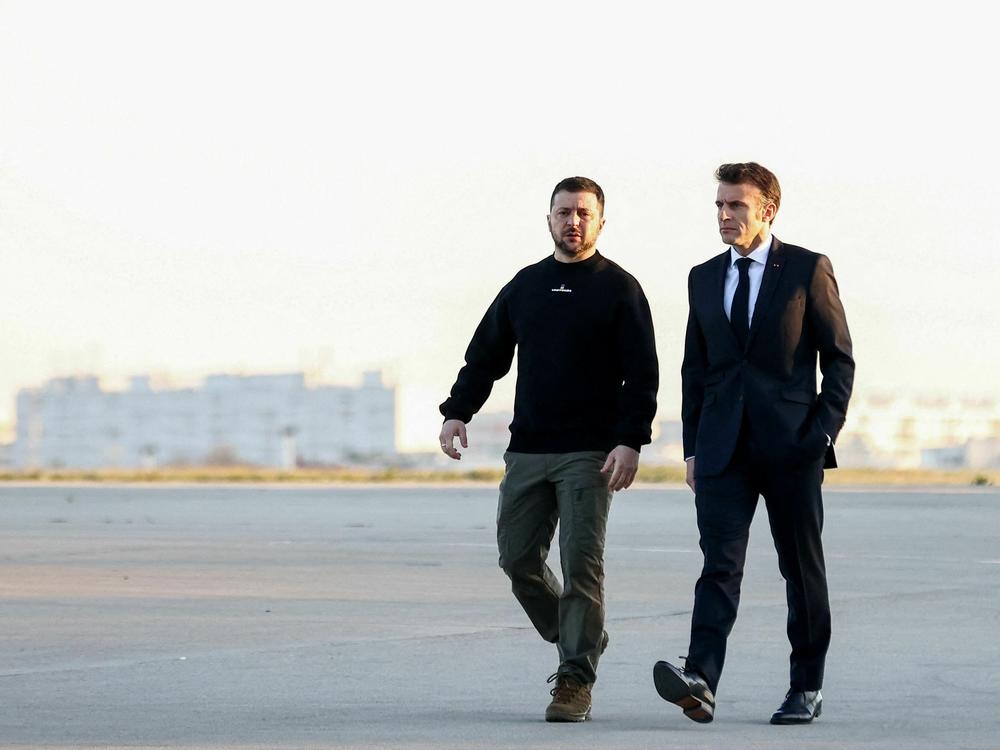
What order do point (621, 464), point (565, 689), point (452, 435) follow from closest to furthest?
1. point (565, 689)
2. point (621, 464)
3. point (452, 435)

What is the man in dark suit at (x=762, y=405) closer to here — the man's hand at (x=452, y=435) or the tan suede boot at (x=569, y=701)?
the tan suede boot at (x=569, y=701)

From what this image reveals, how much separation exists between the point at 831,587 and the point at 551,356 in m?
7.02

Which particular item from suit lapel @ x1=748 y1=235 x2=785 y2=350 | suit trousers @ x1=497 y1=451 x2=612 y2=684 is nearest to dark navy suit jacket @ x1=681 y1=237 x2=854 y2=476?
suit lapel @ x1=748 y1=235 x2=785 y2=350

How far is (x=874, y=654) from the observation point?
32.9ft

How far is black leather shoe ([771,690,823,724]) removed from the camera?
7.52 metres

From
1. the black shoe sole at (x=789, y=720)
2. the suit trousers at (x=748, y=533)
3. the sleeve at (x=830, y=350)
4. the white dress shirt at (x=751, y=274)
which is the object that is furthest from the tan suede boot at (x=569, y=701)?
the white dress shirt at (x=751, y=274)

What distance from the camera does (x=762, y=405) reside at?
7.50 metres

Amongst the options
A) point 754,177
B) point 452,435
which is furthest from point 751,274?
point 452,435

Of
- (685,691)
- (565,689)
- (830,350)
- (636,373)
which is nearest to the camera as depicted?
(685,691)

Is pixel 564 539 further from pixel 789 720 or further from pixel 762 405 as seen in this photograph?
pixel 789 720

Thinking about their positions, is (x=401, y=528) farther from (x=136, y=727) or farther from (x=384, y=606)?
(x=136, y=727)

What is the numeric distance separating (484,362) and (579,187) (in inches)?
35.9

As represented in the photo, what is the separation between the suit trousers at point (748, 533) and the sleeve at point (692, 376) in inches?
8.6

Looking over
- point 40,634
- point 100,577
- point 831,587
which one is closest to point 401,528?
point 100,577
